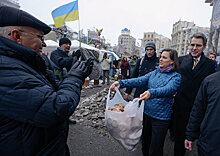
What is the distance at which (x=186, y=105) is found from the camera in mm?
2256

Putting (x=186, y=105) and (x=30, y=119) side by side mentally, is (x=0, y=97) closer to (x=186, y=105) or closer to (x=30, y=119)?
(x=30, y=119)

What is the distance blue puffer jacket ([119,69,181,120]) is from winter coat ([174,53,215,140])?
1.79 feet

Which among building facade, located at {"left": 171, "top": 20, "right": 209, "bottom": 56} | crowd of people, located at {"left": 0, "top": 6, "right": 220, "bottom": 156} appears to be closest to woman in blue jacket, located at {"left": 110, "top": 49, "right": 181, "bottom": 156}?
crowd of people, located at {"left": 0, "top": 6, "right": 220, "bottom": 156}

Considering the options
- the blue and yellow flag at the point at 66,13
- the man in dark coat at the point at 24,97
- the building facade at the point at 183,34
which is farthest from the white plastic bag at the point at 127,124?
the building facade at the point at 183,34

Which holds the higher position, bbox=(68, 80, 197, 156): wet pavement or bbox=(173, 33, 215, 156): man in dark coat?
bbox=(173, 33, 215, 156): man in dark coat

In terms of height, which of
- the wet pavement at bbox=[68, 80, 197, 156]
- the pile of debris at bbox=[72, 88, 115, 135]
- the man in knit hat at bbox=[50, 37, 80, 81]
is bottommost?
the wet pavement at bbox=[68, 80, 197, 156]

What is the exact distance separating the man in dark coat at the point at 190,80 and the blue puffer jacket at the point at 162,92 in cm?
55

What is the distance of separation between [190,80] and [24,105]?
248 centimetres

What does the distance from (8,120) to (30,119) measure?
16 centimetres

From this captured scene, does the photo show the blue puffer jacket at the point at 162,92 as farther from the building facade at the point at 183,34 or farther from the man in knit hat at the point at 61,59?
the building facade at the point at 183,34

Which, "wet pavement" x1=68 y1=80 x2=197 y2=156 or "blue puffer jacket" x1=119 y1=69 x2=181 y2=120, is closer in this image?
"blue puffer jacket" x1=119 y1=69 x2=181 y2=120

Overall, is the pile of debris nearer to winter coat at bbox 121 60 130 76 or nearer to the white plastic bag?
the white plastic bag

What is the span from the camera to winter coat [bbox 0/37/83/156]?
2.48 feet

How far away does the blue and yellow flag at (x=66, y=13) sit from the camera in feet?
13.8
